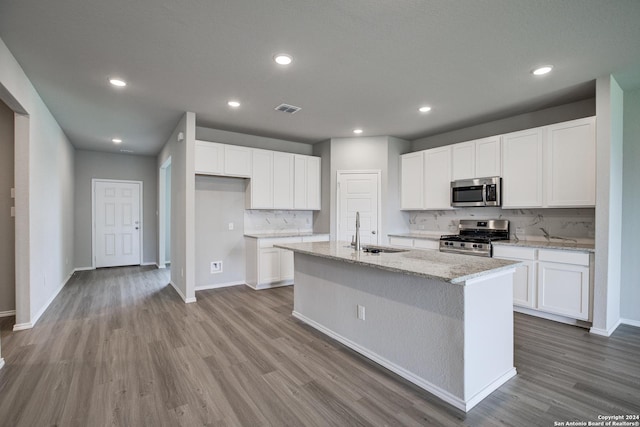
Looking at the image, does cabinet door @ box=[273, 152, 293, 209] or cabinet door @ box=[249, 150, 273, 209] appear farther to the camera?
cabinet door @ box=[273, 152, 293, 209]

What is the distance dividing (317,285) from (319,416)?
58.2 inches

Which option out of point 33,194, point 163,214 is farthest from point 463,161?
point 163,214

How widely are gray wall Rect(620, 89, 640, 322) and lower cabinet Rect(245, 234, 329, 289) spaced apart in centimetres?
405

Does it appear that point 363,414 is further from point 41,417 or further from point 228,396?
point 41,417

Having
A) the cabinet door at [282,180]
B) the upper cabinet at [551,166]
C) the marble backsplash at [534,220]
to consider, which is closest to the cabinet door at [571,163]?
the upper cabinet at [551,166]

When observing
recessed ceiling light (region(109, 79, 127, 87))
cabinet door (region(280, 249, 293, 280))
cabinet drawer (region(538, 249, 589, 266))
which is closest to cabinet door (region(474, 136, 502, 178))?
cabinet drawer (region(538, 249, 589, 266))

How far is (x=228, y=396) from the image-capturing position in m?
2.14

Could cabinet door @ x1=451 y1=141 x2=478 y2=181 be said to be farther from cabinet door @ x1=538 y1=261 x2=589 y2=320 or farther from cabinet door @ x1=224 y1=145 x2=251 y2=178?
cabinet door @ x1=224 y1=145 x2=251 y2=178

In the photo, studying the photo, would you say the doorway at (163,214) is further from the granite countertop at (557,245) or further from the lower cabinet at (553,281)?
the lower cabinet at (553,281)

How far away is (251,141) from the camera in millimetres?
5496

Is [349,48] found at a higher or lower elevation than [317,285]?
higher

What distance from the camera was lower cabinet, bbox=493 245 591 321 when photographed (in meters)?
3.29

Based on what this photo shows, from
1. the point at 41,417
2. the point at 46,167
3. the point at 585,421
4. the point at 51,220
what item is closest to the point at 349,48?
the point at 585,421

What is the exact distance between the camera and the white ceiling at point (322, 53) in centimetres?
212
